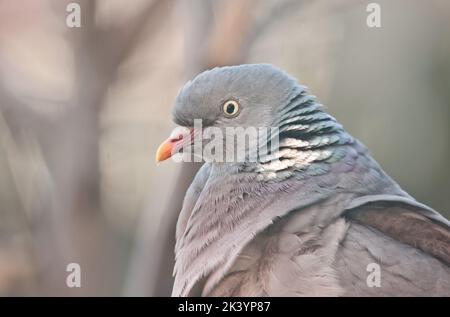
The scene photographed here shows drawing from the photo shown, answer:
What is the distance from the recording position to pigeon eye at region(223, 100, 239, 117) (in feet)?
11.4

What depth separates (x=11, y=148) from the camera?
187 inches

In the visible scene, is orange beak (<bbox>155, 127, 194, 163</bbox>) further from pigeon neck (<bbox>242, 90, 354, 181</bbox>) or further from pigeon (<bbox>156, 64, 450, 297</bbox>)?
pigeon neck (<bbox>242, 90, 354, 181</bbox>)

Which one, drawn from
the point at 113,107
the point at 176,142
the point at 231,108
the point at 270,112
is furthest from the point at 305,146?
the point at 113,107

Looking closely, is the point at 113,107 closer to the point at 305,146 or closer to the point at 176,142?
the point at 176,142

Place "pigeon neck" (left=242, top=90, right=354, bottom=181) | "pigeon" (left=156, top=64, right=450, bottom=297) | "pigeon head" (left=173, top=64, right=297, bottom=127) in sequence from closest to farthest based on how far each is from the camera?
"pigeon" (left=156, top=64, right=450, bottom=297)
"pigeon neck" (left=242, top=90, right=354, bottom=181)
"pigeon head" (left=173, top=64, right=297, bottom=127)

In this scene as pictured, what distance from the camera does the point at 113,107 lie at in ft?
15.2

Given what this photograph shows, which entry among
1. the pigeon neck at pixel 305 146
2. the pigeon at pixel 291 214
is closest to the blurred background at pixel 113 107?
the pigeon at pixel 291 214

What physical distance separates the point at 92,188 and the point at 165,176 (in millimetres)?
490

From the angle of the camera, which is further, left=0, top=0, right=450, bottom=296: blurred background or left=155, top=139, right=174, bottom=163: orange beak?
left=0, top=0, right=450, bottom=296: blurred background

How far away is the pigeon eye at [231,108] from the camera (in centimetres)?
347

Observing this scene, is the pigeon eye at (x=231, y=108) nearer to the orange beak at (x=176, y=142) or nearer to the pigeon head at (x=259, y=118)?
the pigeon head at (x=259, y=118)

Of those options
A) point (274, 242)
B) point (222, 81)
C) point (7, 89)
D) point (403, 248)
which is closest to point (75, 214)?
point (7, 89)

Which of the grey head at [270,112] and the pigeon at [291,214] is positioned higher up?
the grey head at [270,112]

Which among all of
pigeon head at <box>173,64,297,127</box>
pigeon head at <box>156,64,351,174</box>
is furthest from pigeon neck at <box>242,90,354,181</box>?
pigeon head at <box>173,64,297,127</box>
